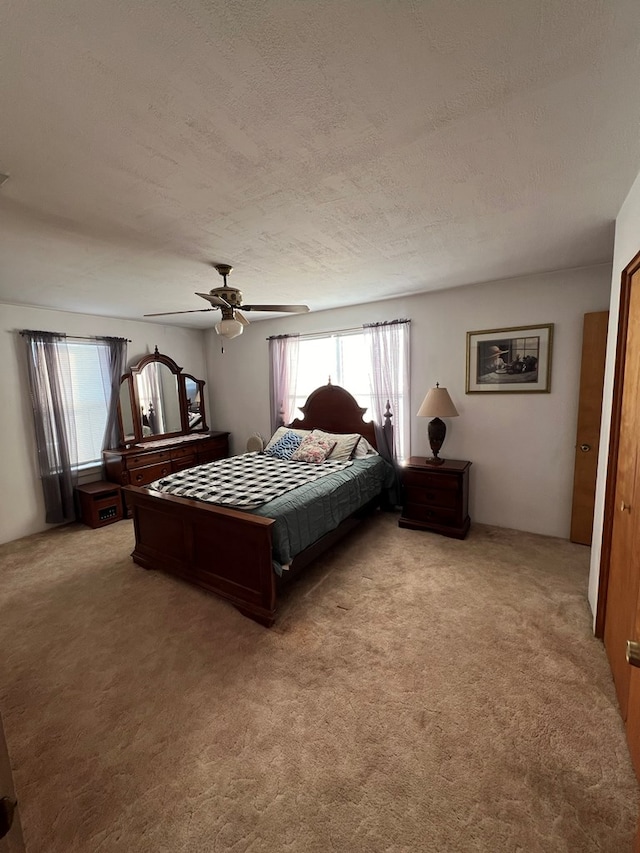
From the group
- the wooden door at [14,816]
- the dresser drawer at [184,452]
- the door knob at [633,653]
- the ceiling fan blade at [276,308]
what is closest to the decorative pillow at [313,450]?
the ceiling fan blade at [276,308]

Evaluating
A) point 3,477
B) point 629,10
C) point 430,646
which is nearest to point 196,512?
point 430,646

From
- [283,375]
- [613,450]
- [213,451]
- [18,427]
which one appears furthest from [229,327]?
[213,451]

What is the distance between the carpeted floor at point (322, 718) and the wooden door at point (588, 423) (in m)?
0.65

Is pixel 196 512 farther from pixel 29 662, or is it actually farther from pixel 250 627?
pixel 29 662

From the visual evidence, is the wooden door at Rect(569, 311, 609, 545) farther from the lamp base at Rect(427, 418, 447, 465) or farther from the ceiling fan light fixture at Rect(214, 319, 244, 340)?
the ceiling fan light fixture at Rect(214, 319, 244, 340)

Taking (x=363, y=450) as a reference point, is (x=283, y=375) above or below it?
above

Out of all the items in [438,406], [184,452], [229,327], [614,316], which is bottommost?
[184,452]

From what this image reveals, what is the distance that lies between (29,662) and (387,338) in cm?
377

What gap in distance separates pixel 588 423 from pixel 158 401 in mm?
4751

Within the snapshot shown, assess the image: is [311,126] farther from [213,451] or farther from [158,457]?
[213,451]

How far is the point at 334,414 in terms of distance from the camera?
13.9ft

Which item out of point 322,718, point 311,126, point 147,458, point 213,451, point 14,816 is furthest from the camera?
point 213,451

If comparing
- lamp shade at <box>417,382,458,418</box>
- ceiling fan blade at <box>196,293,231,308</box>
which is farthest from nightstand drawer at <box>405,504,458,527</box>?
ceiling fan blade at <box>196,293,231,308</box>

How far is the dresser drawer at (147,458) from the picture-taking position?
13.2ft
